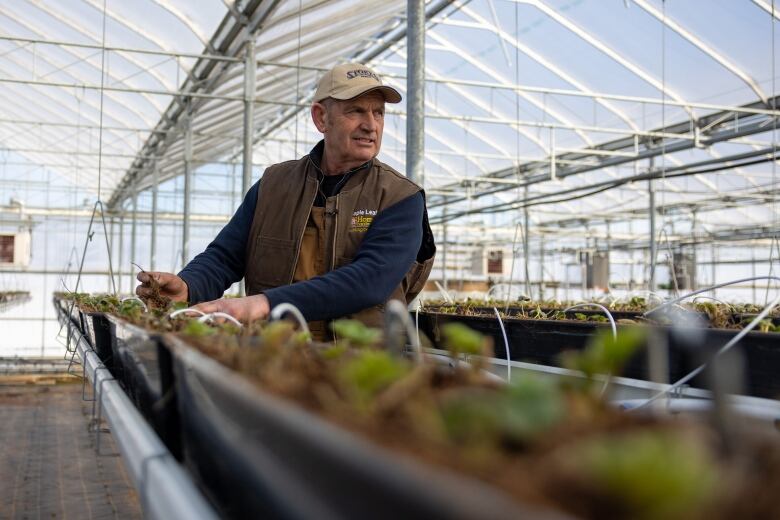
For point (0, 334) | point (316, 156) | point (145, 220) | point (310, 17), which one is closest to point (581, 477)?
point (316, 156)

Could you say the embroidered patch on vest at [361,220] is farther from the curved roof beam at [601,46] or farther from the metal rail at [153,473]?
the curved roof beam at [601,46]

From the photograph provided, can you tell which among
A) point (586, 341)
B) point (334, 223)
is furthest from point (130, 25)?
point (586, 341)

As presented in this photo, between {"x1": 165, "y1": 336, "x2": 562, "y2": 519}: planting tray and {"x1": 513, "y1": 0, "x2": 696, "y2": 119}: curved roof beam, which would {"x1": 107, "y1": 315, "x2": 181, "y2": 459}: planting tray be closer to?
{"x1": 165, "y1": 336, "x2": 562, "y2": 519}: planting tray

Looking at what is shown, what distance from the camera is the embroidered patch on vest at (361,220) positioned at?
1737 millimetres

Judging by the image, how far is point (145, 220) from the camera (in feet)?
59.0

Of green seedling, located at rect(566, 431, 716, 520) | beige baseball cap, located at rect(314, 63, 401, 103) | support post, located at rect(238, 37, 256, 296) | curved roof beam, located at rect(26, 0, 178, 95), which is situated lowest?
green seedling, located at rect(566, 431, 716, 520)

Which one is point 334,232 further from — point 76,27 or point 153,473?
point 76,27

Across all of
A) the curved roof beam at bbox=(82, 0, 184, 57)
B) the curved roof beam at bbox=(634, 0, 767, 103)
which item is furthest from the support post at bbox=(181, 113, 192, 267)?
the curved roof beam at bbox=(634, 0, 767, 103)

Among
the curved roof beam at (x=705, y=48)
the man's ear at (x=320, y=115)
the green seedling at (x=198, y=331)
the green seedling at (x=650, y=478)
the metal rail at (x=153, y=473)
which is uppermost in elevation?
the curved roof beam at (x=705, y=48)

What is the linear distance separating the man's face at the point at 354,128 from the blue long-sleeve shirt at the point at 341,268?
7.3 inches

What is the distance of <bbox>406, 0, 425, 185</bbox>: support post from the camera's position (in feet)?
10.5

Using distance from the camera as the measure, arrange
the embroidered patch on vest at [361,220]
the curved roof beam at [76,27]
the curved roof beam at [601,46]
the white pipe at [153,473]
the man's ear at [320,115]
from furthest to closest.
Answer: the curved roof beam at [601,46] → the curved roof beam at [76,27] → the man's ear at [320,115] → the embroidered patch on vest at [361,220] → the white pipe at [153,473]

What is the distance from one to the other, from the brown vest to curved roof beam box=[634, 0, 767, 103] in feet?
16.6

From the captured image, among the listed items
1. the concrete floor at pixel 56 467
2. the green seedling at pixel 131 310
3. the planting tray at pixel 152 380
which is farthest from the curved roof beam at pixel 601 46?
the planting tray at pixel 152 380
